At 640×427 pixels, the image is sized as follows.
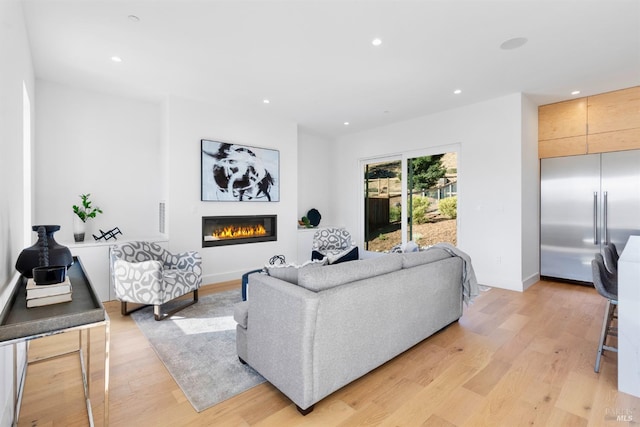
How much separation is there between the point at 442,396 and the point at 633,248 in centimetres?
201

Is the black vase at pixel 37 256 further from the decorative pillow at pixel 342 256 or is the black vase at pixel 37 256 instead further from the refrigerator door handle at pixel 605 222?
the refrigerator door handle at pixel 605 222

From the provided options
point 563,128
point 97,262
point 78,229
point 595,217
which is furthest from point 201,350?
point 563,128

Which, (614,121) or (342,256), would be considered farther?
(614,121)

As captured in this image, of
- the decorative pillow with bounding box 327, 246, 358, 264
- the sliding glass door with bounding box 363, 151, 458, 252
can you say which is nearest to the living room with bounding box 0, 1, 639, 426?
the sliding glass door with bounding box 363, 151, 458, 252

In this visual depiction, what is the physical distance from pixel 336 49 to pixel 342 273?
2.25m

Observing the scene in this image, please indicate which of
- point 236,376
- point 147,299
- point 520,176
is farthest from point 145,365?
point 520,176

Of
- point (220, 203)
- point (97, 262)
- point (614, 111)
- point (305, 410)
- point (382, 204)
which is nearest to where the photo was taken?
point (305, 410)

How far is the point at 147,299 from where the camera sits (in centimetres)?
322

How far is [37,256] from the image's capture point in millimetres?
1694

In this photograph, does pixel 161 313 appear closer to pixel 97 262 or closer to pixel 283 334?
pixel 97 262

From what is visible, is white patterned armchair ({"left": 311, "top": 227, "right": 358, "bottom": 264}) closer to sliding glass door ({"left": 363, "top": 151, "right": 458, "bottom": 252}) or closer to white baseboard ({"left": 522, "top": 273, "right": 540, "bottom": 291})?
sliding glass door ({"left": 363, "top": 151, "right": 458, "bottom": 252})

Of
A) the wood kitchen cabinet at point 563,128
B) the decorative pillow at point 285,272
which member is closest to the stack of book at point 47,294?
the decorative pillow at point 285,272

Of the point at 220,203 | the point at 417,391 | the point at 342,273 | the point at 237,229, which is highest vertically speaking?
the point at 220,203

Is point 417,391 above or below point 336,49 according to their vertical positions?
A: below
